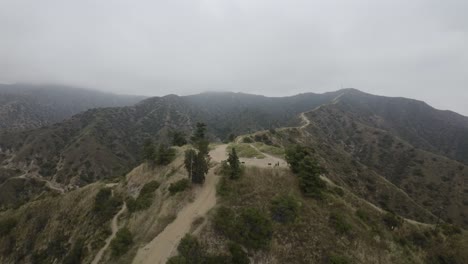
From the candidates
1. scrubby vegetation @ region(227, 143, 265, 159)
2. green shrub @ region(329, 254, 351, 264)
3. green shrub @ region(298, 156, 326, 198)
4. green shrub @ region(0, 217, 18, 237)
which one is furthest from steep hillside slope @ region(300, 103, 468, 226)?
green shrub @ region(0, 217, 18, 237)

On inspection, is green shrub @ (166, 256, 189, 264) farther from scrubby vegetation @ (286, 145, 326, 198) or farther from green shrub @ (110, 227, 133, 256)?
scrubby vegetation @ (286, 145, 326, 198)

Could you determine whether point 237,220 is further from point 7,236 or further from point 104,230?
point 7,236

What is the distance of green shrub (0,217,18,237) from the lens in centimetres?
5750

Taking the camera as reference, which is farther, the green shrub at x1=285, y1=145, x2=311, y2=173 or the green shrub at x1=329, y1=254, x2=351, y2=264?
the green shrub at x1=285, y1=145, x2=311, y2=173

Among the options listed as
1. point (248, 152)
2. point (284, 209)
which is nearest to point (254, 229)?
point (284, 209)

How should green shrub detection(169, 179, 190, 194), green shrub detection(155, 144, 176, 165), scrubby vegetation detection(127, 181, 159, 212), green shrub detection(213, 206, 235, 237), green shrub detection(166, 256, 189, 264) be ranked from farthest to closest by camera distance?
green shrub detection(155, 144, 176, 165) → scrubby vegetation detection(127, 181, 159, 212) → green shrub detection(169, 179, 190, 194) → green shrub detection(213, 206, 235, 237) → green shrub detection(166, 256, 189, 264)

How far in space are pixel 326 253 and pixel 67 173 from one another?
14171 cm

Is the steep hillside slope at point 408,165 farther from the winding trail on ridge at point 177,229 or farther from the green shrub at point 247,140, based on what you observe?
the winding trail on ridge at point 177,229

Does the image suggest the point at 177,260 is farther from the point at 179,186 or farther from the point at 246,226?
the point at 179,186

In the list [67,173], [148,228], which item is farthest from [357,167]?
[67,173]

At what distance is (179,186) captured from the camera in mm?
46188

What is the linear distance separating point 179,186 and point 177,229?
831cm

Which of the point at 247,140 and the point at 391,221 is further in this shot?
the point at 247,140

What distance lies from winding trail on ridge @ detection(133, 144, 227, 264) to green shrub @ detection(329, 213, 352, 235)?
16464 millimetres
